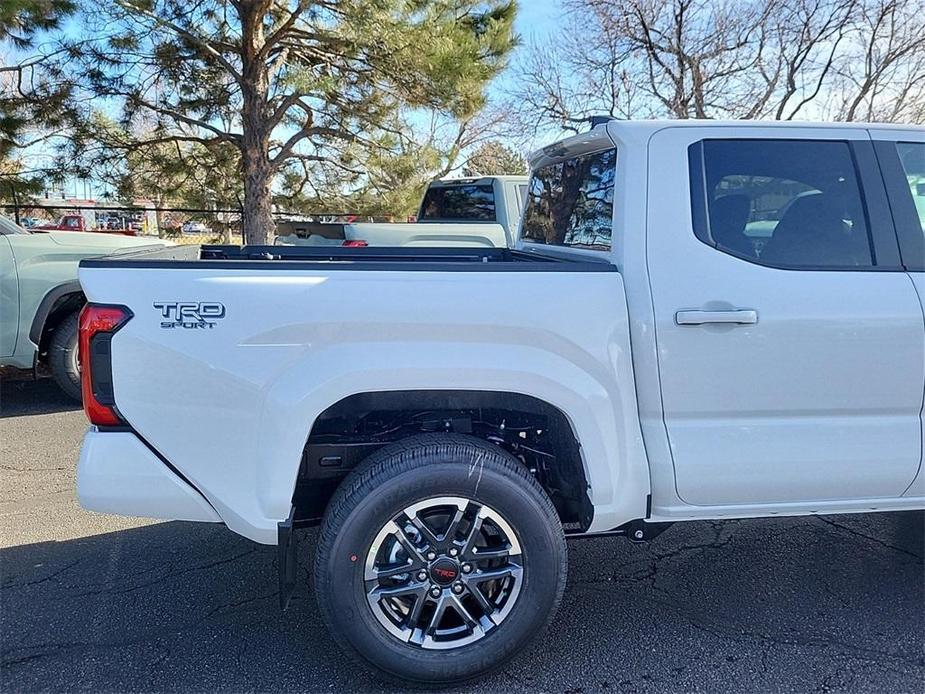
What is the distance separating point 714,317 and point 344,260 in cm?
193

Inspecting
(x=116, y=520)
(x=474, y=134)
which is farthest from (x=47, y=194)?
(x=474, y=134)

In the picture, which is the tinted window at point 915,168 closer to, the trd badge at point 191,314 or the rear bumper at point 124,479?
the trd badge at point 191,314

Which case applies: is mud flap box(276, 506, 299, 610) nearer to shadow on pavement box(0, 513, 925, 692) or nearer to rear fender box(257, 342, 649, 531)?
rear fender box(257, 342, 649, 531)

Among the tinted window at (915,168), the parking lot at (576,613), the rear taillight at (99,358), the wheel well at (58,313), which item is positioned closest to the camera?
the rear taillight at (99,358)

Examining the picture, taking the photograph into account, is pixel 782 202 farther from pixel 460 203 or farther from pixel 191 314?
pixel 460 203

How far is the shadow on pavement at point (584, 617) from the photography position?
2.61 meters

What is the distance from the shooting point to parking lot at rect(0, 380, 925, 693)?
2607mm

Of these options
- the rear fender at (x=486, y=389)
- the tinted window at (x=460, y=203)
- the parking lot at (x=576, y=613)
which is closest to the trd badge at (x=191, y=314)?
the rear fender at (x=486, y=389)

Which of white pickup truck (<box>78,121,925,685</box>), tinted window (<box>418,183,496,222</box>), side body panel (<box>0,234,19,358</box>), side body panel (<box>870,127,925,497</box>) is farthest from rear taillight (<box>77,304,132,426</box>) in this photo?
tinted window (<box>418,183,496,222</box>)

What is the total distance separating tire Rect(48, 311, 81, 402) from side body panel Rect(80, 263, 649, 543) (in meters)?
4.30

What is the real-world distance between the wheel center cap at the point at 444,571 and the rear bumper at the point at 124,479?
88 cm

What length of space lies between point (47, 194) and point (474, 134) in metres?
21.9

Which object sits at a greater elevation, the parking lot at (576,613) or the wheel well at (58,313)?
the wheel well at (58,313)

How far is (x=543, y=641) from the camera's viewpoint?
9.32 ft
